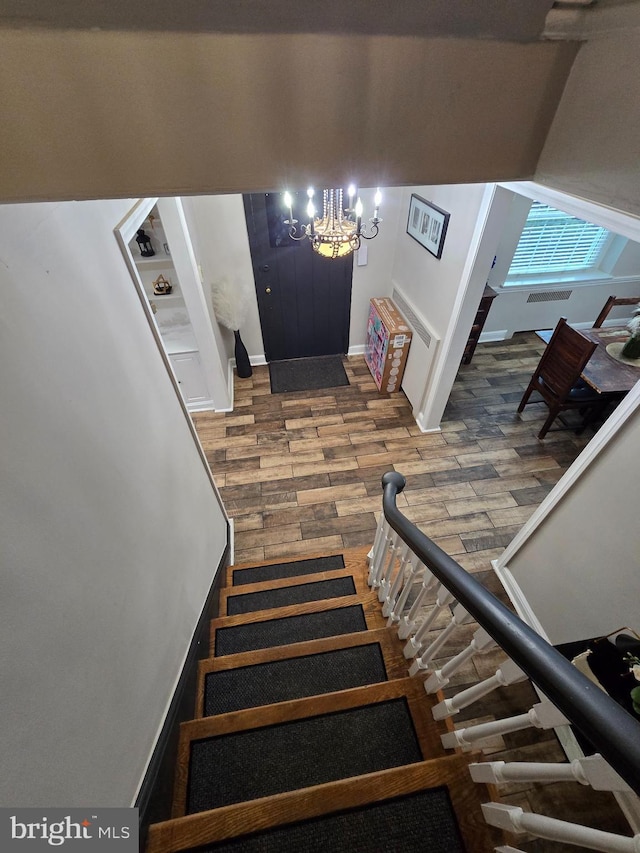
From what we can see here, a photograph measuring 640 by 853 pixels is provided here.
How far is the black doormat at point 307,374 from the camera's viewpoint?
4012 mm

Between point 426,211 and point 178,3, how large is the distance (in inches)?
108

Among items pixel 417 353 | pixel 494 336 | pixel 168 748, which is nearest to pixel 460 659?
pixel 168 748

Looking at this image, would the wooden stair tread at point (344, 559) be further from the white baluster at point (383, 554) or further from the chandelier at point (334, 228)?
the chandelier at point (334, 228)

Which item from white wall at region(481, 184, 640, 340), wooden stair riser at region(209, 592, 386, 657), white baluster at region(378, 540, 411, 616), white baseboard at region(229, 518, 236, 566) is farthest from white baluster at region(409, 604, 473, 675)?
white wall at region(481, 184, 640, 340)

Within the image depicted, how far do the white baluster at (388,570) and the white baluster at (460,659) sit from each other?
0.39 meters

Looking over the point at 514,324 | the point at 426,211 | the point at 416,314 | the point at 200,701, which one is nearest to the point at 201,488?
the point at 200,701

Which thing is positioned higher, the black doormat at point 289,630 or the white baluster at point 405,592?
the black doormat at point 289,630

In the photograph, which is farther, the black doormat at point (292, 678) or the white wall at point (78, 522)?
the black doormat at point (292, 678)

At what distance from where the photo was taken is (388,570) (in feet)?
5.07

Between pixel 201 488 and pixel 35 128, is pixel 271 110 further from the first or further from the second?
pixel 201 488

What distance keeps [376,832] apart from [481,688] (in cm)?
52

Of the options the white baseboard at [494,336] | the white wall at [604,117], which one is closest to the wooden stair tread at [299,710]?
the white wall at [604,117]

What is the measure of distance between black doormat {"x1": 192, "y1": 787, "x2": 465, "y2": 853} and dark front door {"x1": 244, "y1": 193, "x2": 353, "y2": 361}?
12.5 feet

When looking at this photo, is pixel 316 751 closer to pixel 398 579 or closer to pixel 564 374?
pixel 398 579
